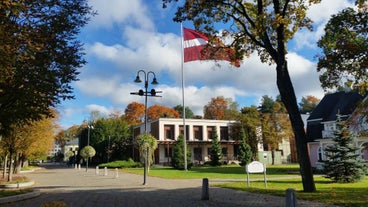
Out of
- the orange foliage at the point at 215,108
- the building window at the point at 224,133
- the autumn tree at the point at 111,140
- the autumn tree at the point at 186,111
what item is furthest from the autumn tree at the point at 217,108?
the autumn tree at the point at 111,140

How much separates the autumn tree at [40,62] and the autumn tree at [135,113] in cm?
6932

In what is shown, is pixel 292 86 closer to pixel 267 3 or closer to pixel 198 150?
pixel 267 3

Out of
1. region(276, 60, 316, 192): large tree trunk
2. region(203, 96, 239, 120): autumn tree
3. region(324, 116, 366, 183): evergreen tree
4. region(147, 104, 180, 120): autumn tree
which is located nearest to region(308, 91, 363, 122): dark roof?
region(324, 116, 366, 183): evergreen tree

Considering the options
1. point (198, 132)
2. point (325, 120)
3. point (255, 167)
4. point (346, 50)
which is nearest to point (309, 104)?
point (198, 132)

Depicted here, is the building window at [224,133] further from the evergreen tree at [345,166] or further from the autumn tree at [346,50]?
the autumn tree at [346,50]

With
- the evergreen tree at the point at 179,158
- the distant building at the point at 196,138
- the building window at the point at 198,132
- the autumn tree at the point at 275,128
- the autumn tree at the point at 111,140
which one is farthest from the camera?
the building window at the point at 198,132

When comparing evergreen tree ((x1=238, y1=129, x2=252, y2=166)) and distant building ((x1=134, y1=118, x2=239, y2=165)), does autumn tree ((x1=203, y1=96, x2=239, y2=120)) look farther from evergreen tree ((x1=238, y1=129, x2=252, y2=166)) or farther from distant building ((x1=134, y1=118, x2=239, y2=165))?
evergreen tree ((x1=238, y1=129, x2=252, y2=166))

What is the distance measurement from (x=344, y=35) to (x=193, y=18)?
7740 mm

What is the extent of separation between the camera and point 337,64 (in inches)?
415

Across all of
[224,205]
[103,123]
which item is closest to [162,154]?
[103,123]

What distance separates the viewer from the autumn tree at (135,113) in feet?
275

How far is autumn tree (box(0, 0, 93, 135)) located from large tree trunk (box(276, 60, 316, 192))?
8.54 m

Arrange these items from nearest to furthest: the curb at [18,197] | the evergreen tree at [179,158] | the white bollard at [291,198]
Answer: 1. the white bollard at [291,198]
2. the curb at [18,197]
3. the evergreen tree at [179,158]

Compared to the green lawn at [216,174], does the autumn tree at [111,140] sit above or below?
above
